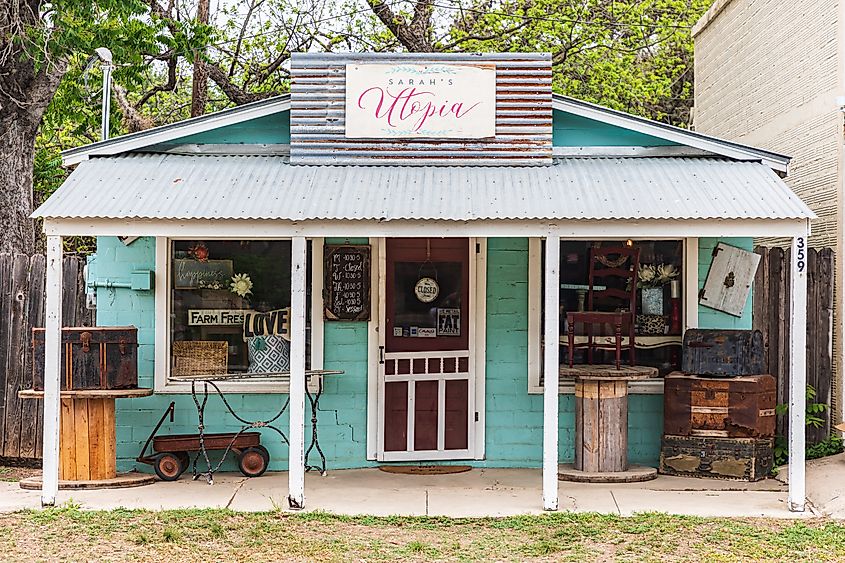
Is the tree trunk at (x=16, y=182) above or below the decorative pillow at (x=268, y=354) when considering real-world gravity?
above

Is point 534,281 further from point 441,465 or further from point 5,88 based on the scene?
point 5,88

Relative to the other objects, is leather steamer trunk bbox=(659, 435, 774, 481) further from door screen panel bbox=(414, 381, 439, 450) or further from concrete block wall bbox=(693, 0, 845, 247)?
concrete block wall bbox=(693, 0, 845, 247)

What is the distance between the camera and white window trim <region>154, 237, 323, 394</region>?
9023mm

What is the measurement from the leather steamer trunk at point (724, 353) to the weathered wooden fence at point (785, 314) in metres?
0.93

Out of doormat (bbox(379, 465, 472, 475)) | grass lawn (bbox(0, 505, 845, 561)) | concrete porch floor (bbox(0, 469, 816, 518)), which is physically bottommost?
grass lawn (bbox(0, 505, 845, 561))

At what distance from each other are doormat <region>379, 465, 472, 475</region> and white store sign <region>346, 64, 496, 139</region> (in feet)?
9.59

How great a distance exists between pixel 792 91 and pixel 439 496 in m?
5.99

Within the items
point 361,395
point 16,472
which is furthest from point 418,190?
point 16,472

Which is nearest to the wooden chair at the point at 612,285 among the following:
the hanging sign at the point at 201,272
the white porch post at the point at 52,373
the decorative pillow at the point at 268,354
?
the decorative pillow at the point at 268,354

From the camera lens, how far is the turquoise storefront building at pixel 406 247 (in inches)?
317

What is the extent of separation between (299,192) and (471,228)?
4.65 ft

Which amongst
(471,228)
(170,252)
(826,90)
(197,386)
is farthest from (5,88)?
(826,90)

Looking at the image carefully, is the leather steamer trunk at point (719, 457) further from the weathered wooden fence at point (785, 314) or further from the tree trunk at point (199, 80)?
the tree trunk at point (199, 80)

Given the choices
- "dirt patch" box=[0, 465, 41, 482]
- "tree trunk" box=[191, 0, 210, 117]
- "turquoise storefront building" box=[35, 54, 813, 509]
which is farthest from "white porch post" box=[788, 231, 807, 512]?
"tree trunk" box=[191, 0, 210, 117]
